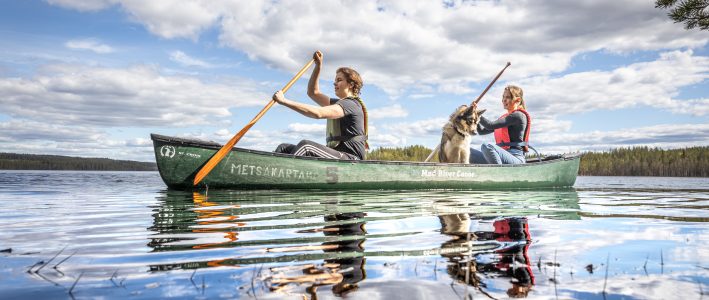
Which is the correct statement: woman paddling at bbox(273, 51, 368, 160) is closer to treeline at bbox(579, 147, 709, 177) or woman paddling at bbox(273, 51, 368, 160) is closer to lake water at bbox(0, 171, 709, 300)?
lake water at bbox(0, 171, 709, 300)

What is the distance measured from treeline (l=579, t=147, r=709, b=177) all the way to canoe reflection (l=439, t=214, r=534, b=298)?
2523 cm

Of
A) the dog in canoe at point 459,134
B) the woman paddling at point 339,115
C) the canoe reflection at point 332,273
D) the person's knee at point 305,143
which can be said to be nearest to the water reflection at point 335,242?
the canoe reflection at point 332,273

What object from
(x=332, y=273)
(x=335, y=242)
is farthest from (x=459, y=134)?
(x=332, y=273)

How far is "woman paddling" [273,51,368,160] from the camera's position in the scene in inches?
245

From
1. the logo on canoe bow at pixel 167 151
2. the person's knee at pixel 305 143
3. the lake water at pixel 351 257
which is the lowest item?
the lake water at pixel 351 257

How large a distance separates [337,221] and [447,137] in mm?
6260

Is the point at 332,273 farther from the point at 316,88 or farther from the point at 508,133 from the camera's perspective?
the point at 508,133

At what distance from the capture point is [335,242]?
8.48ft

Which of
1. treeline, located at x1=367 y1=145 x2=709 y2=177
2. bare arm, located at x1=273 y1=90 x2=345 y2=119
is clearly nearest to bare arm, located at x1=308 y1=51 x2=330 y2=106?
bare arm, located at x1=273 y1=90 x2=345 y2=119

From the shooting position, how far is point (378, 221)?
364 centimetres

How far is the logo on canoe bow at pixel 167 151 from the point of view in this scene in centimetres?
745

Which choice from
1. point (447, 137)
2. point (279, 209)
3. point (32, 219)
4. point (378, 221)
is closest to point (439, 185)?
point (447, 137)

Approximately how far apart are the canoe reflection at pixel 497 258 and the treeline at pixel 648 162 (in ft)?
82.8

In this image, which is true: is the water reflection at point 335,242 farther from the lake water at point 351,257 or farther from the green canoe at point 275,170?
the green canoe at point 275,170
